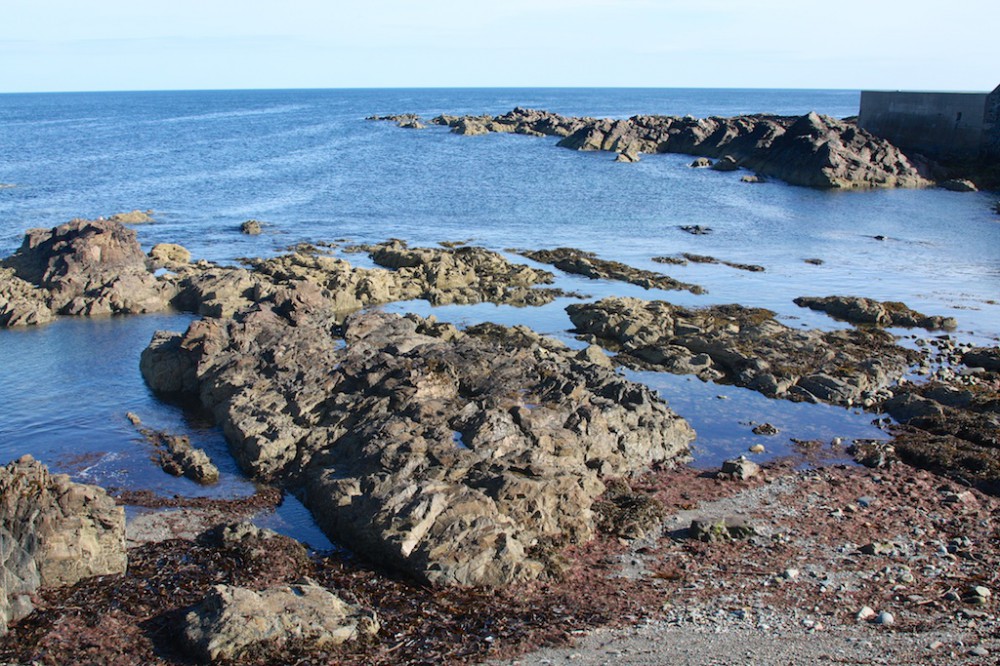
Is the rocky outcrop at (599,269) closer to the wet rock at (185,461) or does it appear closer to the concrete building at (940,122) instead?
the wet rock at (185,461)

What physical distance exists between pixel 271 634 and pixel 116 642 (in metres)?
2.86

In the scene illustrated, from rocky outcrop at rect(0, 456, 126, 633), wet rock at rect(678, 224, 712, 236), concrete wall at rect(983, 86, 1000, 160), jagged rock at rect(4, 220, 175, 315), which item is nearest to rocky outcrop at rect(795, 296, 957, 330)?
wet rock at rect(678, 224, 712, 236)

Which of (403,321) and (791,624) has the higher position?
(403,321)

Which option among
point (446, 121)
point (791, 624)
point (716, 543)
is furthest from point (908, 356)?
point (446, 121)

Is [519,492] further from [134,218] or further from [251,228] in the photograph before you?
[134,218]

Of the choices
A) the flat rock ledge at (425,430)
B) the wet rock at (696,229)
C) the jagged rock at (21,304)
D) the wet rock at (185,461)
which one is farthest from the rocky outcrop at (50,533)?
the wet rock at (696,229)

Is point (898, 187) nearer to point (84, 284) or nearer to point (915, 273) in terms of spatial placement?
point (915, 273)

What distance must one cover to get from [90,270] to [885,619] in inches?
1452

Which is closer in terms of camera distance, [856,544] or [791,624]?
[791,624]

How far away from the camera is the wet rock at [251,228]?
55812 mm

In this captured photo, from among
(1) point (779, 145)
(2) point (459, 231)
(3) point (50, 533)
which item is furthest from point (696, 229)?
(3) point (50, 533)

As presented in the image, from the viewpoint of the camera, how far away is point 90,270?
39.9 m

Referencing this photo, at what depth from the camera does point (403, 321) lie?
3105 cm

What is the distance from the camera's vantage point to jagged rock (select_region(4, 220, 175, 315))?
38312 millimetres
